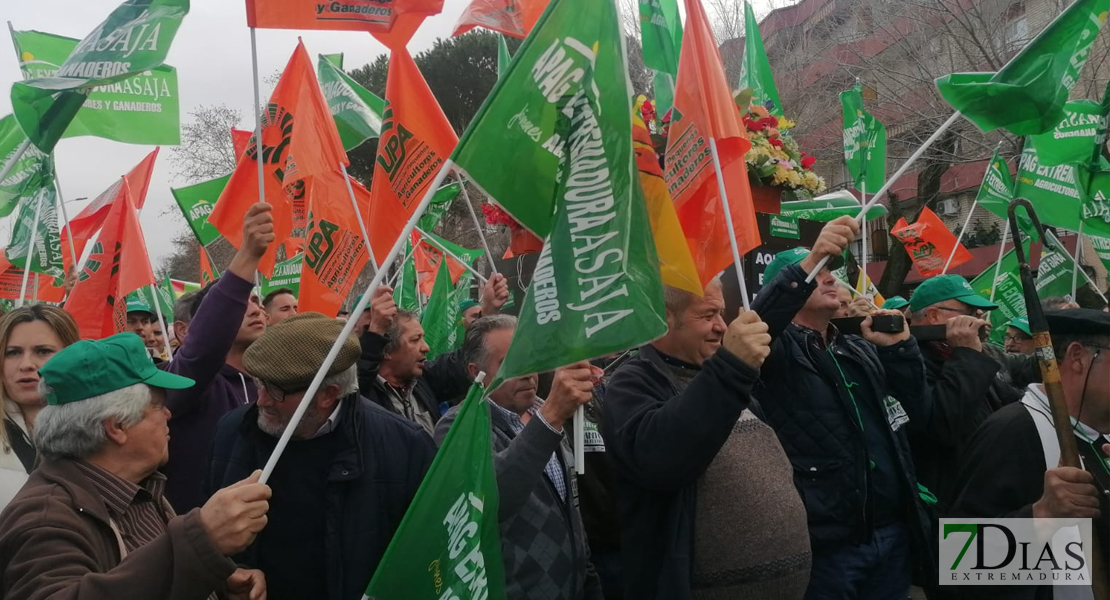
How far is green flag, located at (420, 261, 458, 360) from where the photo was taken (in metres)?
7.58

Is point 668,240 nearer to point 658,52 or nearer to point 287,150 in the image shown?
point 658,52

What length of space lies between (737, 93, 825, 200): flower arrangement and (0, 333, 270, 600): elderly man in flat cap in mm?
3495

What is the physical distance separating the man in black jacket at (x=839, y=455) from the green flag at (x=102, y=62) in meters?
2.94

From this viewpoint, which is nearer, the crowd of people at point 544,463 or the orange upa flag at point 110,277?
the crowd of people at point 544,463

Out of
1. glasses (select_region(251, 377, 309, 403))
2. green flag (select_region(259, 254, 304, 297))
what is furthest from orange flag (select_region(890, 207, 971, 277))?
glasses (select_region(251, 377, 309, 403))

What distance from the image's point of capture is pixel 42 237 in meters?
6.34

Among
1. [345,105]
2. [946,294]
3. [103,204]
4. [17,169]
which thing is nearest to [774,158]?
[946,294]

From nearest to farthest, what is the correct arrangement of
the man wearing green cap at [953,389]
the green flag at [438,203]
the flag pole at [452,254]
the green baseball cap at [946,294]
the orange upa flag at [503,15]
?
the man wearing green cap at [953,389]
the orange upa flag at [503,15]
the green baseball cap at [946,294]
the flag pole at [452,254]
the green flag at [438,203]

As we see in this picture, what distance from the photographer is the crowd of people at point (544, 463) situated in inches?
98.3

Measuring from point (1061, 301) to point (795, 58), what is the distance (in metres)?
17.0

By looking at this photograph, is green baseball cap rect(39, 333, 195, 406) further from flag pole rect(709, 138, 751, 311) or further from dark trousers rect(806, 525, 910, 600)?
dark trousers rect(806, 525, 910, 600)

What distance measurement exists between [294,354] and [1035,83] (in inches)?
127

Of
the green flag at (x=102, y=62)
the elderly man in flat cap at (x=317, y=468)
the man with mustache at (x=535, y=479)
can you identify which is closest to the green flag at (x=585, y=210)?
the man with mustache at (x=535, y=479)

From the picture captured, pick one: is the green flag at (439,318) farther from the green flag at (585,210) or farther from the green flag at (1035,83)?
the green flag at (585,210)
